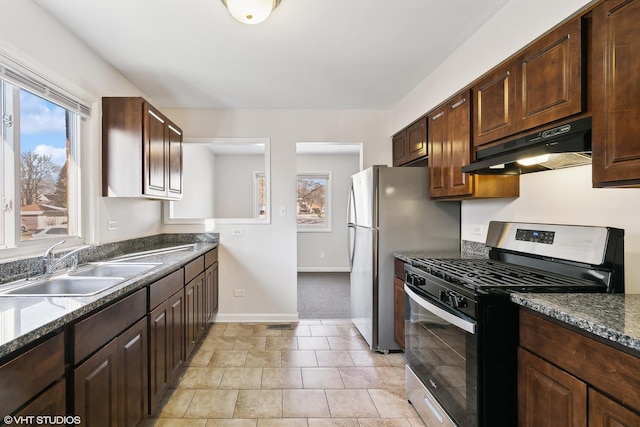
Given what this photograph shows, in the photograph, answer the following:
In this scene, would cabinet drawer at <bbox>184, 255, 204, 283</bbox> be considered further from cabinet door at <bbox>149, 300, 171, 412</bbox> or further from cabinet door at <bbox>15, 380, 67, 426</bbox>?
cabinet door at <bbox>15, 380, 67, 426</bbox>

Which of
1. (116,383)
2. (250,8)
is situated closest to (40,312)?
(116,383)

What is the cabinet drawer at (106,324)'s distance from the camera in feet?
3.93

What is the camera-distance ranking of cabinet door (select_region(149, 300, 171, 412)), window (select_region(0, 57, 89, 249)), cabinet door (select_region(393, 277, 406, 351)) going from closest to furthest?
window (select_region(0, 57, 89, 249)), cabinet door (select_region(149, 300, 171, 412)), cabinet door (select_region(393, 277, 406, 351))

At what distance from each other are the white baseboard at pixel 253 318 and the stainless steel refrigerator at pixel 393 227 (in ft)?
3.87

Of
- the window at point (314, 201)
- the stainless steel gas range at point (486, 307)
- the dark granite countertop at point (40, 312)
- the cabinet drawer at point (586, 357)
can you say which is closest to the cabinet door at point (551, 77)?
the stainless steel gas range at point (486, 307)

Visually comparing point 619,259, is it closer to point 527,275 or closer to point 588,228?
point 588,228

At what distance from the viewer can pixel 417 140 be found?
Result: 3.03 m

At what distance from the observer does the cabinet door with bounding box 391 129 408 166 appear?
3.36m

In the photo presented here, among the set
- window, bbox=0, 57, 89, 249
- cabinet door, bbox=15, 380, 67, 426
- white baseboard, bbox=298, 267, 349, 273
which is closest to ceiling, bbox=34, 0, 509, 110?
window, bbox=0, 57, 89, 249

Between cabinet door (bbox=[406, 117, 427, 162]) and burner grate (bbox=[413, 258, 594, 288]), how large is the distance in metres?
1.22

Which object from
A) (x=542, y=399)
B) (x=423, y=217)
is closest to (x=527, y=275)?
(x=542, y=399)

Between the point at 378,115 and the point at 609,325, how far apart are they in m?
3.19

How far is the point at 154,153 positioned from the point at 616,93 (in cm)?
294

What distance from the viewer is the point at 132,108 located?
247 cm
